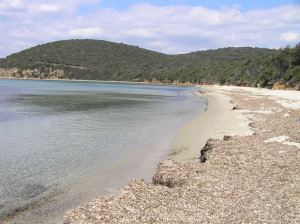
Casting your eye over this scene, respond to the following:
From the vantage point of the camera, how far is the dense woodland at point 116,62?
112938 mm

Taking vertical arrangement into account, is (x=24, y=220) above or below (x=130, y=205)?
below

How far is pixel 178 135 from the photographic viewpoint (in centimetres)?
1138

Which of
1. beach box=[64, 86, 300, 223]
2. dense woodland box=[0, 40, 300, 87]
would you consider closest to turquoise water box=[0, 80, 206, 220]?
beach box=[64, 86, 300, 223]

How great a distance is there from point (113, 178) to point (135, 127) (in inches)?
269

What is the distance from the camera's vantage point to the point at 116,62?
464 feet

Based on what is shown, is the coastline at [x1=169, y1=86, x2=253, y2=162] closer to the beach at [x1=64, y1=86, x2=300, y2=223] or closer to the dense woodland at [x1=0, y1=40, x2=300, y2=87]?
the beach at [x1=64, y1=86, x2=300, y2=223]

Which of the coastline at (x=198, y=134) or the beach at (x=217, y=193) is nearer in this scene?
the beach at (x=217, y=193)

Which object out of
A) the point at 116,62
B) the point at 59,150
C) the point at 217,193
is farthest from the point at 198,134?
the point at 116,62

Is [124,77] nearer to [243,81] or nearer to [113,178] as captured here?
[243,81]

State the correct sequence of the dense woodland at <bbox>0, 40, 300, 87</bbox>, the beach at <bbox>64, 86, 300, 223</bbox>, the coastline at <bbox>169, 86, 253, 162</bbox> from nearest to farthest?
the beach at <bbox>64, 86, 300, 223</bbox> < the coastline at <bbox>169, 86, 253, 162</bbox> < the dense woodland at <bbox>0, 40, 300, 87</bbox>

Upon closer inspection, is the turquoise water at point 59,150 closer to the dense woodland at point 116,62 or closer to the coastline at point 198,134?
the coastline at point 198,134

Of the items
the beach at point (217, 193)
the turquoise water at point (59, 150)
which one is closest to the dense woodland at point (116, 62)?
the turquoise water at point (59, 150)

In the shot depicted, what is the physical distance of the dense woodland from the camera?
112938 mm

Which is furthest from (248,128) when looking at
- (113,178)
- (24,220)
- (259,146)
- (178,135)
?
(24,220)
